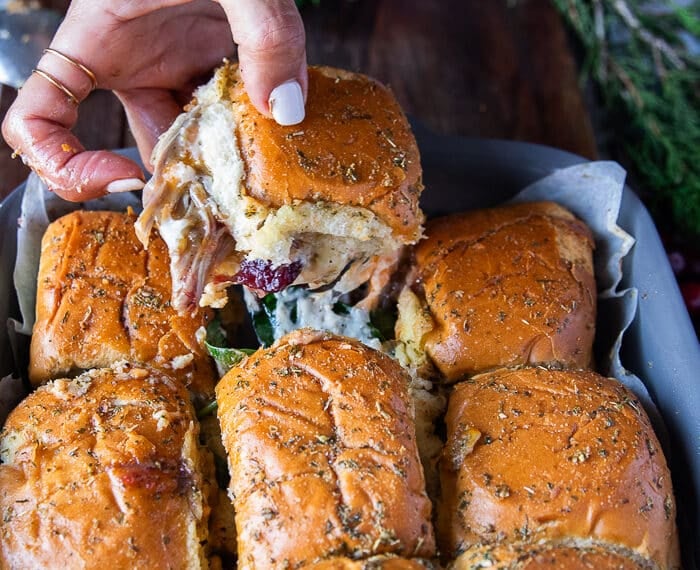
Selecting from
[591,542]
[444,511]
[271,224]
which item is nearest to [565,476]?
[591,542]

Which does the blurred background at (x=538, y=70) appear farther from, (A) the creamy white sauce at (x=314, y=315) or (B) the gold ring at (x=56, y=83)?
(A) the creamy white sauce at (x=314, y=315)

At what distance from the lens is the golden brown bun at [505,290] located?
2549 mm

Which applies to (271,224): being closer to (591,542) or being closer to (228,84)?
(228,84)

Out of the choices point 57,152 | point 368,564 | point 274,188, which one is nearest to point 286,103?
point 274,188

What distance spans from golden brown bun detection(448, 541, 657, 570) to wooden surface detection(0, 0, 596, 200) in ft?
8.29

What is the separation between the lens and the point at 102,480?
78.2 inches

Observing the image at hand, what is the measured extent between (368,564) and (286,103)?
129cm

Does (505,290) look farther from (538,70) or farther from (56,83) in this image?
(538,70)

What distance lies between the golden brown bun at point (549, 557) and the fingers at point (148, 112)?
76.7 inches

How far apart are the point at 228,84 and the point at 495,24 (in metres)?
2.67

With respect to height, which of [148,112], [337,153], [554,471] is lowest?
[554,471]

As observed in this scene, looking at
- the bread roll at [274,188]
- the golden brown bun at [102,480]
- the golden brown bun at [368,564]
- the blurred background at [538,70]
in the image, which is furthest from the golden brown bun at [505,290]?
the blurred background at [538,70]

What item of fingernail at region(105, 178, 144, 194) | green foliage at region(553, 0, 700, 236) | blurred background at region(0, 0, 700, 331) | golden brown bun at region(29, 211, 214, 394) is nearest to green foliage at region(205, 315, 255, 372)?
golden brown bun at region(29, 211, 214, 394)

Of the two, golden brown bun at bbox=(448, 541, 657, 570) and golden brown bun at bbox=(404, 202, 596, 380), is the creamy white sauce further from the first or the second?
golden brown bun at bbox=(448, 541, 657, 570)
